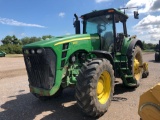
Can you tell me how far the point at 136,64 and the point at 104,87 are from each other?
3083 millimetres

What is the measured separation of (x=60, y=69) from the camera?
517cm

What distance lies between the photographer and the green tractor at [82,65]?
4793 millimetres

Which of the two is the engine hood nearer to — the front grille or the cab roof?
the front grille

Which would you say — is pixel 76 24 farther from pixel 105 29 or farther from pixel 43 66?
pixel 43 66

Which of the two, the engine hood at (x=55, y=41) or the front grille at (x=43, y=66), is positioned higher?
the engine hood at (x=55, y=41)

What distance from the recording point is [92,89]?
477 centimetres

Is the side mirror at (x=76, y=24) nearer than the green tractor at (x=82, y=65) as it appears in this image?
No

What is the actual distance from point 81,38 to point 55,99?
212 centimetres

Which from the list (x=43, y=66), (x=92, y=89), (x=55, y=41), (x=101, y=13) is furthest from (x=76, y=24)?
(x=92, y=89)

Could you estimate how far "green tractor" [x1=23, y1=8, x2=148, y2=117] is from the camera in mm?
4793

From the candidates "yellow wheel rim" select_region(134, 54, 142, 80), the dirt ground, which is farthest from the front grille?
"yellow wheel rim" select_region(134, 54, 142, 80)

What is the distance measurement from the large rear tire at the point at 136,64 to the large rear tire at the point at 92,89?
2.31 m

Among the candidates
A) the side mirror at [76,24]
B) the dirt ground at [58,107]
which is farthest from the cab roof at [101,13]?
the dirt ground at [58,107]

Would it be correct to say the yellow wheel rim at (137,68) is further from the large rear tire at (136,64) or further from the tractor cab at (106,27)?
the tractor cab at (106,27)
